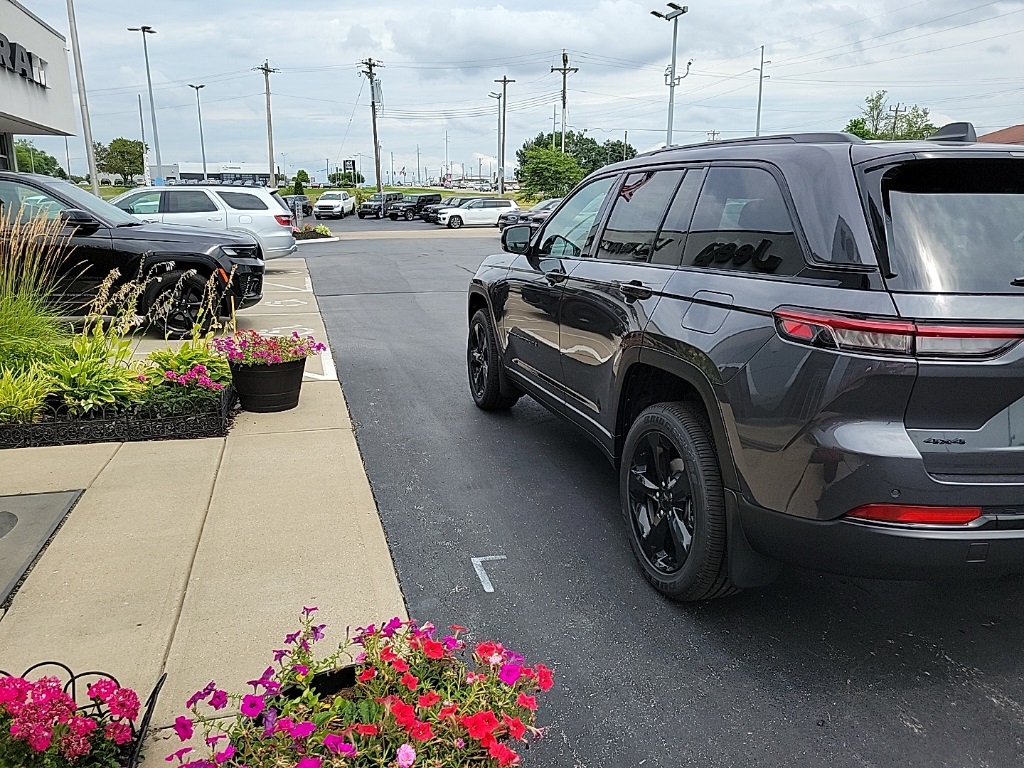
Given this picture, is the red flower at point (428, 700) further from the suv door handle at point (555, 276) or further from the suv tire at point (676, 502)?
the suv door handle at point (555, 276)

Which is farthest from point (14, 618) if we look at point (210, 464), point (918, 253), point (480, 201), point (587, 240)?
point (480, 201)

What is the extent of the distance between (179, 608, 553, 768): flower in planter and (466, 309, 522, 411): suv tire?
3.81 m

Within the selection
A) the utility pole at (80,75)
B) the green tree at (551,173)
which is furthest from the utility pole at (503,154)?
the utility pole at (80,75)

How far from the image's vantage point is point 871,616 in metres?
3.35

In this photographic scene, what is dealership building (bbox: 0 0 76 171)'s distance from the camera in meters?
19.4

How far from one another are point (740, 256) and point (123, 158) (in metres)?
99.6

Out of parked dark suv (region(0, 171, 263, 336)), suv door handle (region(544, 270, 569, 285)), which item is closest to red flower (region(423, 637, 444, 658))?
suv door handle (region(544, 270, 569, 285))

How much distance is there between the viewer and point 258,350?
20.0 ft

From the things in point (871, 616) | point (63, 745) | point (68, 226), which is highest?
point (68, 226)

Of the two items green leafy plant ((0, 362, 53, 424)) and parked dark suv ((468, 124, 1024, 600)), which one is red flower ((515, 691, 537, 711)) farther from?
green leafy plant ((0, 362, 53, 424))

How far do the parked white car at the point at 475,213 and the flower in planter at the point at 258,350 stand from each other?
1349 inches

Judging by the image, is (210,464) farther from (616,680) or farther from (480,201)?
(480,201)

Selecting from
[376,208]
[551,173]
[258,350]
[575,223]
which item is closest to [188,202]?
[258,350]

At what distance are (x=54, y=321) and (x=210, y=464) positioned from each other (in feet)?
8.62
